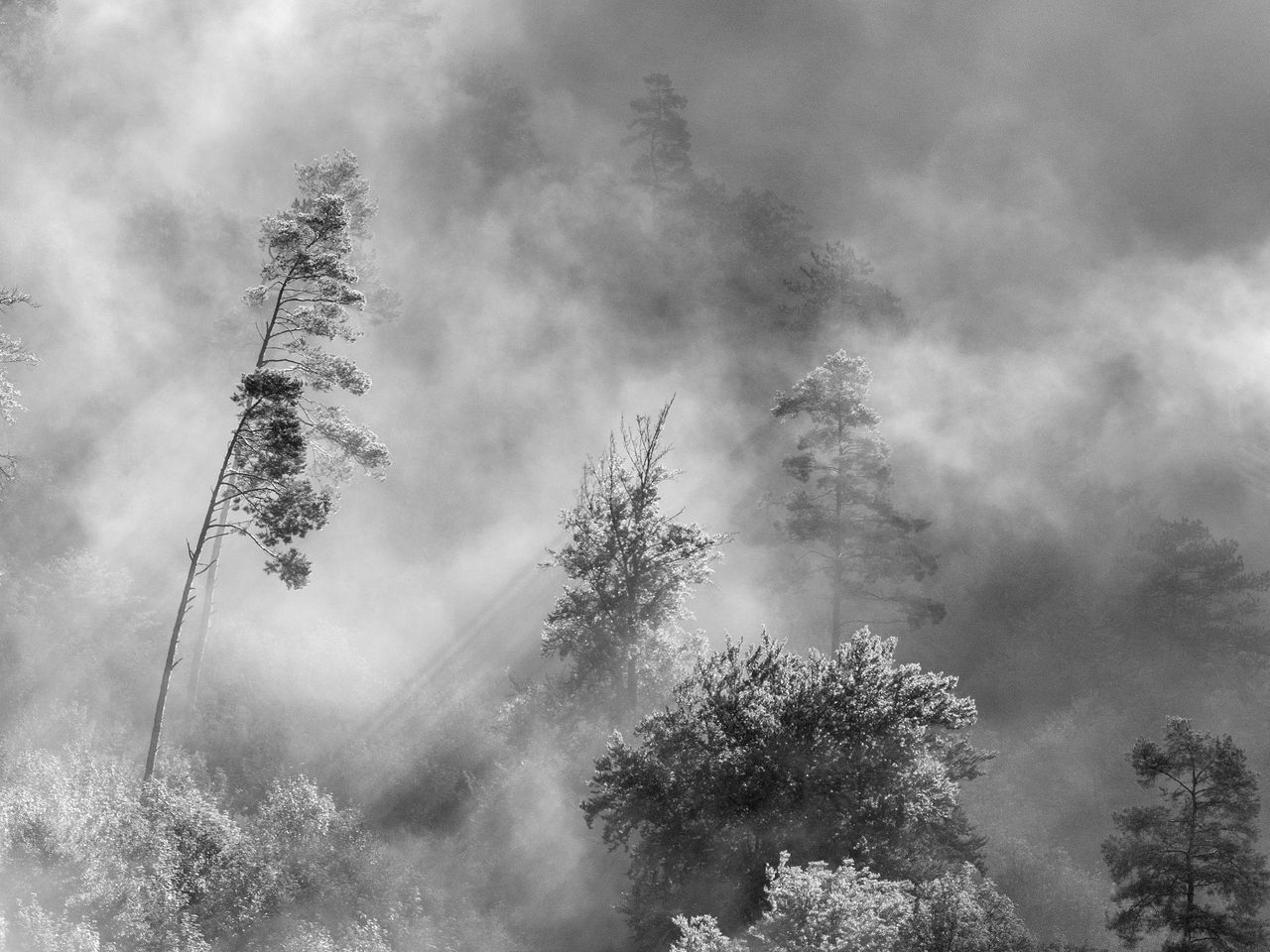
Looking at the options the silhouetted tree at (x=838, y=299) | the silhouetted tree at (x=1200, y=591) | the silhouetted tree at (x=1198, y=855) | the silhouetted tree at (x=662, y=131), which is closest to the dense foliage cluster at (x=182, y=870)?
the silhouetted tree at (x=1198, y=855)

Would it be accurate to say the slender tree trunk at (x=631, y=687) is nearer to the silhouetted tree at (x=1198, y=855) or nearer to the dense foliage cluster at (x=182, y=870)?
the dense foliage cluster at (x=182, y=870)

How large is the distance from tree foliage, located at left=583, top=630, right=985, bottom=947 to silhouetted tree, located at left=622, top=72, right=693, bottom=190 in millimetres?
57195

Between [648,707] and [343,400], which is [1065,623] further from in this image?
[343,400]

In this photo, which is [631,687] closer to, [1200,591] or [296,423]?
[296,423]

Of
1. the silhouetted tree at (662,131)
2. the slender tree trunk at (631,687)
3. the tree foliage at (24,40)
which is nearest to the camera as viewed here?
the slender tree trunk at (631,687)

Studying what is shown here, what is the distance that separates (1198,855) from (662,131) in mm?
61320

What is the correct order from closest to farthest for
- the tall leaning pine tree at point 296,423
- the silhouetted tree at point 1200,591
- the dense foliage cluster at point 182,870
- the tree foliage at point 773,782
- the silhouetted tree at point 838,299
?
the dense foliage cluster at point 182,870
the tree foliage at point 773,782
the tall leaning pine tree at point 296,423
the silhouetted tree at point 1200,591
the silhouetted tree at point 838,299

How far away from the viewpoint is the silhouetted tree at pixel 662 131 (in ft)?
240

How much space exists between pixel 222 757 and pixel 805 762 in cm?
1590

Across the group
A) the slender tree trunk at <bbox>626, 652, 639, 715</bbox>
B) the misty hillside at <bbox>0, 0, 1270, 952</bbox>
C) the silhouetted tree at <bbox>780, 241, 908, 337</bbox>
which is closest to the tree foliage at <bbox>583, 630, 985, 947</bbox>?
the misty hillside at <bbox>0, 0, 1270, 952</bbox>

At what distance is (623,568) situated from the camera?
26.7m

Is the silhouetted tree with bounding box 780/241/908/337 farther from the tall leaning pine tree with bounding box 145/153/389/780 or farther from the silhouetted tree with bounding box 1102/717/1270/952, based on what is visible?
the silhouetted tree with bounding box 1102/717/1270/952

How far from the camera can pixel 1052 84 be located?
159875mm

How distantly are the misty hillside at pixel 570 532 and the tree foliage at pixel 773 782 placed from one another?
9 cm
